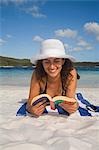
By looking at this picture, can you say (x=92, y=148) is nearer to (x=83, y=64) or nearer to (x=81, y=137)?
(x=81, y=137)

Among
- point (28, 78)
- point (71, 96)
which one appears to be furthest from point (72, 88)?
point (28, 78)

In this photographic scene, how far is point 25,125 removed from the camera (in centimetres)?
194

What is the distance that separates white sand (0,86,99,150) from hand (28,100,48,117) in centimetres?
5

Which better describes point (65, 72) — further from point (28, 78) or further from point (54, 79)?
point (28, 78)

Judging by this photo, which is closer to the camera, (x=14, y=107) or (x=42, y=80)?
(x=42, y=80)

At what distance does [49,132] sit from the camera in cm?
175

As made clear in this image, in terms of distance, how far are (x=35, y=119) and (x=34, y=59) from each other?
45 centimetres

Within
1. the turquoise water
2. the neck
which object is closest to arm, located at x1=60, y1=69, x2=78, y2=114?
the neck

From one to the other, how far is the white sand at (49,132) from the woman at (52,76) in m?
0.10

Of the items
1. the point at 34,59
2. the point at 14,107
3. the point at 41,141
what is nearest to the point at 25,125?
the point at 41,141

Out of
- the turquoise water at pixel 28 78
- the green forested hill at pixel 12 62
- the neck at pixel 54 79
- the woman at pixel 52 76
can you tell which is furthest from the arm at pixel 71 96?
the green forested hill at pixel 12 62

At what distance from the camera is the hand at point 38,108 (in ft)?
7.22

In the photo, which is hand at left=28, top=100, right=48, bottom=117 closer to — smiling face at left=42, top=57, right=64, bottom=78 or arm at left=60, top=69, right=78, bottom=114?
arm at left=60, top=69, right=78, bottom=114

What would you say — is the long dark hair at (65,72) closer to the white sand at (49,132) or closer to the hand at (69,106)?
the hand at (69,106)
